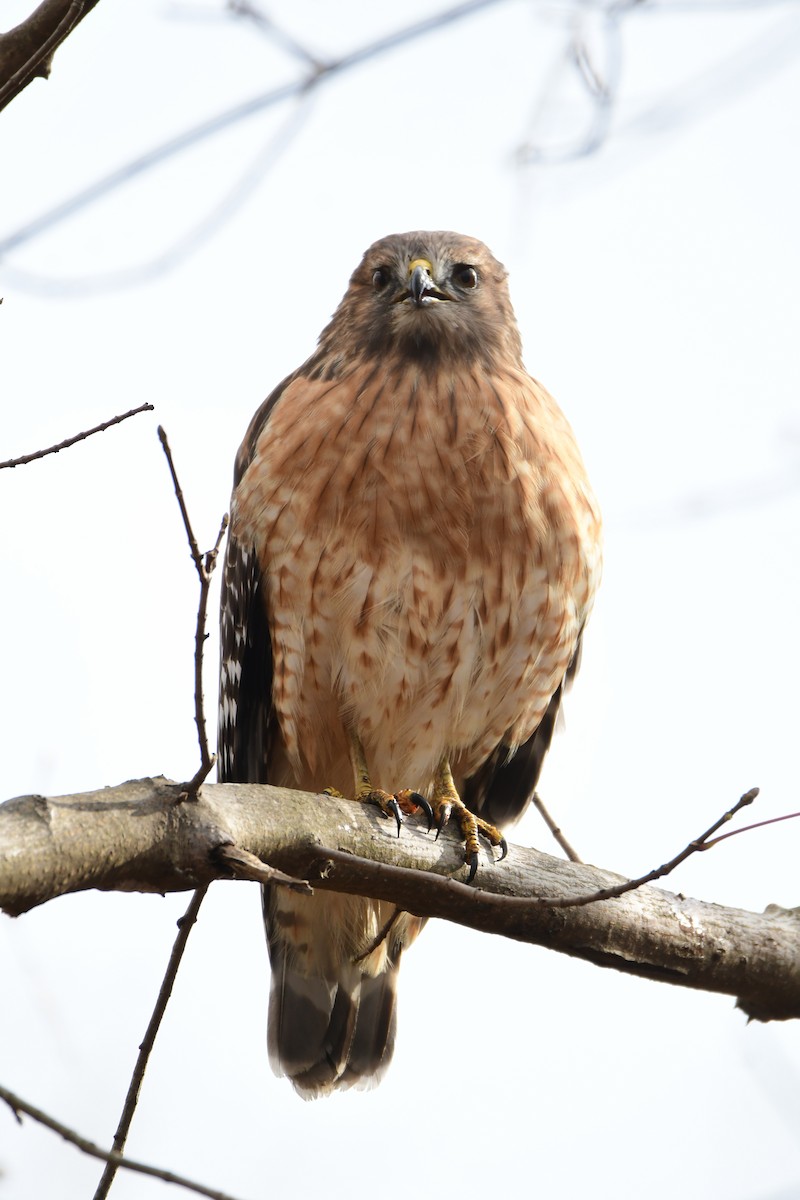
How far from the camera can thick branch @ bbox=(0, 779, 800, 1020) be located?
2.51 metres

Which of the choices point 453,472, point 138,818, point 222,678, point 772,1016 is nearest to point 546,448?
point 453,472

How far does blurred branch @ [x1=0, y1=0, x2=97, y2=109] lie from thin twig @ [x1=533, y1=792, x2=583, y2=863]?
2.62 meters

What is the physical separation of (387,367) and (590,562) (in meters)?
0.95

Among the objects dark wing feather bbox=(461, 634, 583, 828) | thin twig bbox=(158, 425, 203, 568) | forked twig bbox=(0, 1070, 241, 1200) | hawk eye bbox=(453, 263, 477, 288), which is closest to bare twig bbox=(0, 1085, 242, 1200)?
forked twig bbox=(0, 1070, 241, 1200)

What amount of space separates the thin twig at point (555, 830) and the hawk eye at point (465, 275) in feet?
6.25

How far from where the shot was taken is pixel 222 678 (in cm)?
471

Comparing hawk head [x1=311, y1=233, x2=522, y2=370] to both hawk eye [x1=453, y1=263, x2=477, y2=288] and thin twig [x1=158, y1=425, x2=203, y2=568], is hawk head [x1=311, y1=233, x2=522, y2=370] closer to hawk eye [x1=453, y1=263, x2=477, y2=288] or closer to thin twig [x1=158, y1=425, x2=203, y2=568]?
hawk eye [x1=453, y1=263, x2=477, y2=288]

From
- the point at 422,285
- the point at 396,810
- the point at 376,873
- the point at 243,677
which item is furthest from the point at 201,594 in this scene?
the point at 422,285

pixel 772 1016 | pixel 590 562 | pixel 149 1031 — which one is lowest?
pixel 149 1031

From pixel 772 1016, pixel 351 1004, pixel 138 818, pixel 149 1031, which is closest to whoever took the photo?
pixel 138 818

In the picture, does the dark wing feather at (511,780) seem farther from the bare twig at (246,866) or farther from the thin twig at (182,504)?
the thin twig at (182,504)

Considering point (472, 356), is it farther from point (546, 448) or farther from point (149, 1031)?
point (149, 1031)

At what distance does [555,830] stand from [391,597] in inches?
36.5

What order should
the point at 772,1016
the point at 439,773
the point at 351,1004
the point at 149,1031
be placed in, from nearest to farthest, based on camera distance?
the point at 149,1031 < the point at 772,1016 < the point at 439,773 < the point at 351,1004
